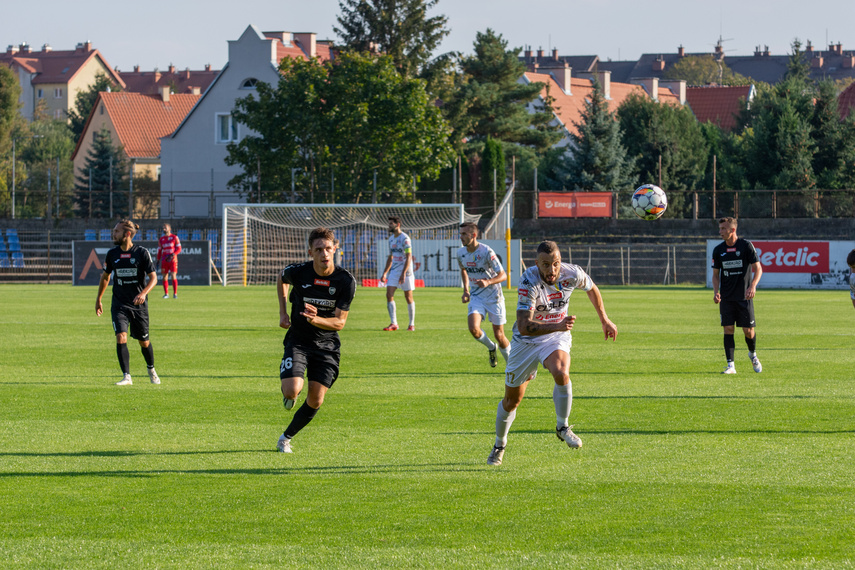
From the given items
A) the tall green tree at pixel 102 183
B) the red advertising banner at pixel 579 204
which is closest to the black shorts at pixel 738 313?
the red advertising banner at pixel 579 204

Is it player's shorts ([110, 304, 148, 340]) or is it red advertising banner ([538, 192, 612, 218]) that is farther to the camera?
red advertising banner ([538, 192, 612, 218])

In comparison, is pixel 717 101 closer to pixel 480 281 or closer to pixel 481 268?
pixel 481 268

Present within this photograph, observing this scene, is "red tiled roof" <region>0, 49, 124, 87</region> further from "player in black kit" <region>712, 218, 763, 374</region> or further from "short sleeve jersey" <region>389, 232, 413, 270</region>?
"player in black kit" <region>712, 218, 763, 374</region>

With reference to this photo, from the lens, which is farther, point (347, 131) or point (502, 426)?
point (347, 131)

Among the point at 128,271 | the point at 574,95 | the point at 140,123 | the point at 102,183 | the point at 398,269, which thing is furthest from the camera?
the point at 574,95

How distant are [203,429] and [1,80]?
74.3 meters

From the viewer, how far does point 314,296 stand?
824 cm

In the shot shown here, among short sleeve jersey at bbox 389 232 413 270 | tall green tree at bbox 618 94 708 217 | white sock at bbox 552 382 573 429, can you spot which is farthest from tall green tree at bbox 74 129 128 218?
white sock at bbox 552 382 573 429

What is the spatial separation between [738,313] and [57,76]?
12068 centimetres

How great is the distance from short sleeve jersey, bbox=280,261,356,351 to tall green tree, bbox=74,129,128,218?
3893cm

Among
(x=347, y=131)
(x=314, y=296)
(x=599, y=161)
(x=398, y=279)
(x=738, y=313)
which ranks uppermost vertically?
(x=347, y=131)

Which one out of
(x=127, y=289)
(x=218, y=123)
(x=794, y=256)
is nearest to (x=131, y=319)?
(x=127, y=289)

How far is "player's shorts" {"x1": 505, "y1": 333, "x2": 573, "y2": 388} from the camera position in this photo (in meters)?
7.94

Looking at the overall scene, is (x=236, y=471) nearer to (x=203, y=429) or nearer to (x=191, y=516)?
(x=191, y=516)
